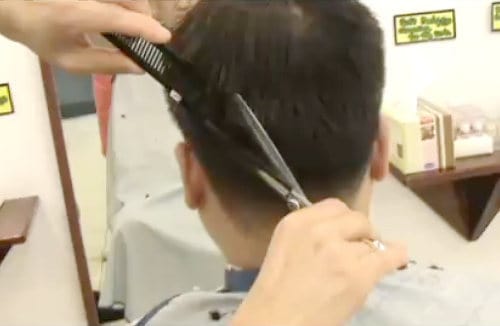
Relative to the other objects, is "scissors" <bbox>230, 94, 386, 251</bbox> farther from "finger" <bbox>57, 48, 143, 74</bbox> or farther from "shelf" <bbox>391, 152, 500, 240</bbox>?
"shelf" <bbox>391, 152, 500, 240</bbox>

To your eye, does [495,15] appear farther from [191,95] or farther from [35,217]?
[191,95]

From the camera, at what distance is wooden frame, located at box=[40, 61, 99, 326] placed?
1.94 m

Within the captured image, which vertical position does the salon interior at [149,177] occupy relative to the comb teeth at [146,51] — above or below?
below

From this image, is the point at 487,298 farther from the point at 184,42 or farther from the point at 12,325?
the point at 12,325

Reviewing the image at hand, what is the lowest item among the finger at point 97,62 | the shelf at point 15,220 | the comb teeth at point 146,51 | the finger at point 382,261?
the shelf at point 15,220

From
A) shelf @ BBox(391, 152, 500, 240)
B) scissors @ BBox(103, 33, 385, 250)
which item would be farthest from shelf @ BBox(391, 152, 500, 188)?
scissors @ BBox(103, 33, 385, 250)

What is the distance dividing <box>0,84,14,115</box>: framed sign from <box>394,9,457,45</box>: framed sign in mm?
944

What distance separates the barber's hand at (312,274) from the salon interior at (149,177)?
3.56 ft

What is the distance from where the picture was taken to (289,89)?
1.03m

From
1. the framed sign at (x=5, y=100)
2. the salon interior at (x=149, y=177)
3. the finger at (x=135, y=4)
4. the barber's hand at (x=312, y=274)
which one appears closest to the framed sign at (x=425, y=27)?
the salon interior at (x=149, y=177)

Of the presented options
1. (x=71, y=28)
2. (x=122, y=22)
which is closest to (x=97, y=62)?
(x=71, y=28)

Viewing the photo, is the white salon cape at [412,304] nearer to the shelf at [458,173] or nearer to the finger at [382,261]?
the finger at [382,261]

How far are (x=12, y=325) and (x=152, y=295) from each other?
15.6 inches

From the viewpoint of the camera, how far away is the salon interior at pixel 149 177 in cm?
190
